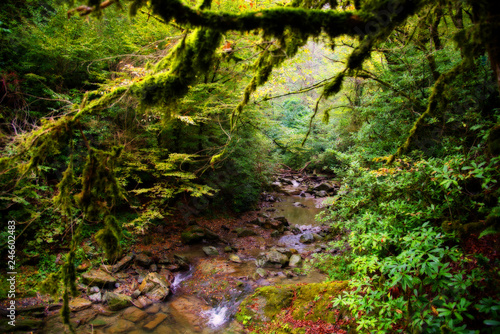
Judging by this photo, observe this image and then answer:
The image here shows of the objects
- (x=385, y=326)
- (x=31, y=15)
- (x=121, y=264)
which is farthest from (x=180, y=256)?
(x=31, y=15)

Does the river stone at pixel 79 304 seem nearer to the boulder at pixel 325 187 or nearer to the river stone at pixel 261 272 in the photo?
the river stone at pixel 261 272

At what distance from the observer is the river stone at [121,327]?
5.21 m

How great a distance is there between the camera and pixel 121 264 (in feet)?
23.9

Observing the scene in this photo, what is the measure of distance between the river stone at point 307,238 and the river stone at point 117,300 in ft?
22.4

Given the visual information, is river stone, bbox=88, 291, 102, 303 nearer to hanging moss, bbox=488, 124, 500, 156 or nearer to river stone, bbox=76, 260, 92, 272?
river stone, bbox=76, 260, 92, 272

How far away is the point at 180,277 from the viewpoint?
25.0 ft

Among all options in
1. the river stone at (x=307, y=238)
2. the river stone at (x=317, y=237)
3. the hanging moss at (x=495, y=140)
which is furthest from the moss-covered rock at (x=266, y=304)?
the river stone at (x=317, y=237)

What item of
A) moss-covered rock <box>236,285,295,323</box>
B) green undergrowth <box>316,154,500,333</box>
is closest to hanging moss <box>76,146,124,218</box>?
green undergrowth <box>316,154,500,333</box>

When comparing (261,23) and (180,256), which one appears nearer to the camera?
(261,23)

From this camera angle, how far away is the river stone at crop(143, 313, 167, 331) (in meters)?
5.43

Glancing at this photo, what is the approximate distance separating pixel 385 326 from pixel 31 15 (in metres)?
14.7

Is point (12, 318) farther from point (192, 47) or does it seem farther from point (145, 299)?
point (192, 47)

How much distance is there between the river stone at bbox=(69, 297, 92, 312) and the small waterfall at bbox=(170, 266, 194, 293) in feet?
6.87

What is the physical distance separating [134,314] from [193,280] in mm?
1985
